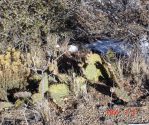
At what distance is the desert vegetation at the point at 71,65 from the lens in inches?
220

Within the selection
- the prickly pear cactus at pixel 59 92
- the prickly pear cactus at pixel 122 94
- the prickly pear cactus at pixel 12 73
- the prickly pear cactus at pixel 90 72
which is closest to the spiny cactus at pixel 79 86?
the prickly pear cactus at pixel 59 92

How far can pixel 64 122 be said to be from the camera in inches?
209

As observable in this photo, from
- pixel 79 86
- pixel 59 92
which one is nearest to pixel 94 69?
pixel 79 86

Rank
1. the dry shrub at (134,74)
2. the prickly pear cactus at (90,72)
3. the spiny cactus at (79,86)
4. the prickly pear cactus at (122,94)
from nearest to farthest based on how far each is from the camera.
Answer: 1. the prickly pear cactus at (122,94)
2. the spiny cactus at (79,86)
3. the dry shrub at (134,74)
4. the prickly pear cactus at (90,72)

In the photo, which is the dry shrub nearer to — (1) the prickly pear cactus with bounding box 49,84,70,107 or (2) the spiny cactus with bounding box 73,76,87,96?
(2) the spiny cactus with bounding box 73,76,87,96

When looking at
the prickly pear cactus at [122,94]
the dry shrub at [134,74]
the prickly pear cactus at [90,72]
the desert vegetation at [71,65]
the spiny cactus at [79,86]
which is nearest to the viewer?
the desert vegetation at [71,65]

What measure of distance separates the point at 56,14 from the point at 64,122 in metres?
2.91

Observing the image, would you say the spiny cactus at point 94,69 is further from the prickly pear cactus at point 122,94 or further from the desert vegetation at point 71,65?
the prickly pear cactus at point 122,94

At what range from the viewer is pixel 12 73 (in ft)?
21.1

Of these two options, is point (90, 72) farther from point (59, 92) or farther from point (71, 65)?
point (71, 65)

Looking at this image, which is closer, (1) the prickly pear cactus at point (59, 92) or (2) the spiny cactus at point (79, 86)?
(1) the prickly pear cactus at point (59, 92)

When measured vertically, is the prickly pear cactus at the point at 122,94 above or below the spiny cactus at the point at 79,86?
below

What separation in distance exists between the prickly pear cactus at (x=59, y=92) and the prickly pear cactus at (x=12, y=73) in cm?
54

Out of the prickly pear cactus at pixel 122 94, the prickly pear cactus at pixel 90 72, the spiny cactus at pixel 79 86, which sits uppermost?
the prickly pear cactus at pixel 90 72
